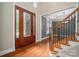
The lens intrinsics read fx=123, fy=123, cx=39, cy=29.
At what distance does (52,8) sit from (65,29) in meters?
0.59

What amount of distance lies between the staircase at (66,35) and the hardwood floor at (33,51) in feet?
0.51

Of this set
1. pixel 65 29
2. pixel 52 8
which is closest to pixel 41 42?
pixel 65 29

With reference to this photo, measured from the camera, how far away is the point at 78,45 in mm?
2941

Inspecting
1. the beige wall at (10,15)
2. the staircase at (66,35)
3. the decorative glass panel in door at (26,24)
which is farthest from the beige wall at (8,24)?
the staircase at (66,35)

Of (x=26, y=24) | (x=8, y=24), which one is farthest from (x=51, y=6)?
(x=8, y=24)

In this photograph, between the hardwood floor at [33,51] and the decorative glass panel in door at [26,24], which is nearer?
the hardwood floor at [33,51]

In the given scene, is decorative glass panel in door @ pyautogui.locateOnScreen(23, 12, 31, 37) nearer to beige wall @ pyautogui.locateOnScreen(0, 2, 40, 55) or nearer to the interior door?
the interior door

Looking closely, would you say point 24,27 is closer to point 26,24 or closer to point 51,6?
point 26,24

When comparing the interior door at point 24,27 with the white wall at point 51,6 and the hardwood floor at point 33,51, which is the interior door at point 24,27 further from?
the white wall at point 51,6

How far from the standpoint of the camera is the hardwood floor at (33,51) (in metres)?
2.81

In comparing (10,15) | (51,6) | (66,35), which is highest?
(51,6)

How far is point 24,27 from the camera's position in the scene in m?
2.95

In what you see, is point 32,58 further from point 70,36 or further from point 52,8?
point 52,8

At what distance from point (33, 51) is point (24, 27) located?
606 mm
